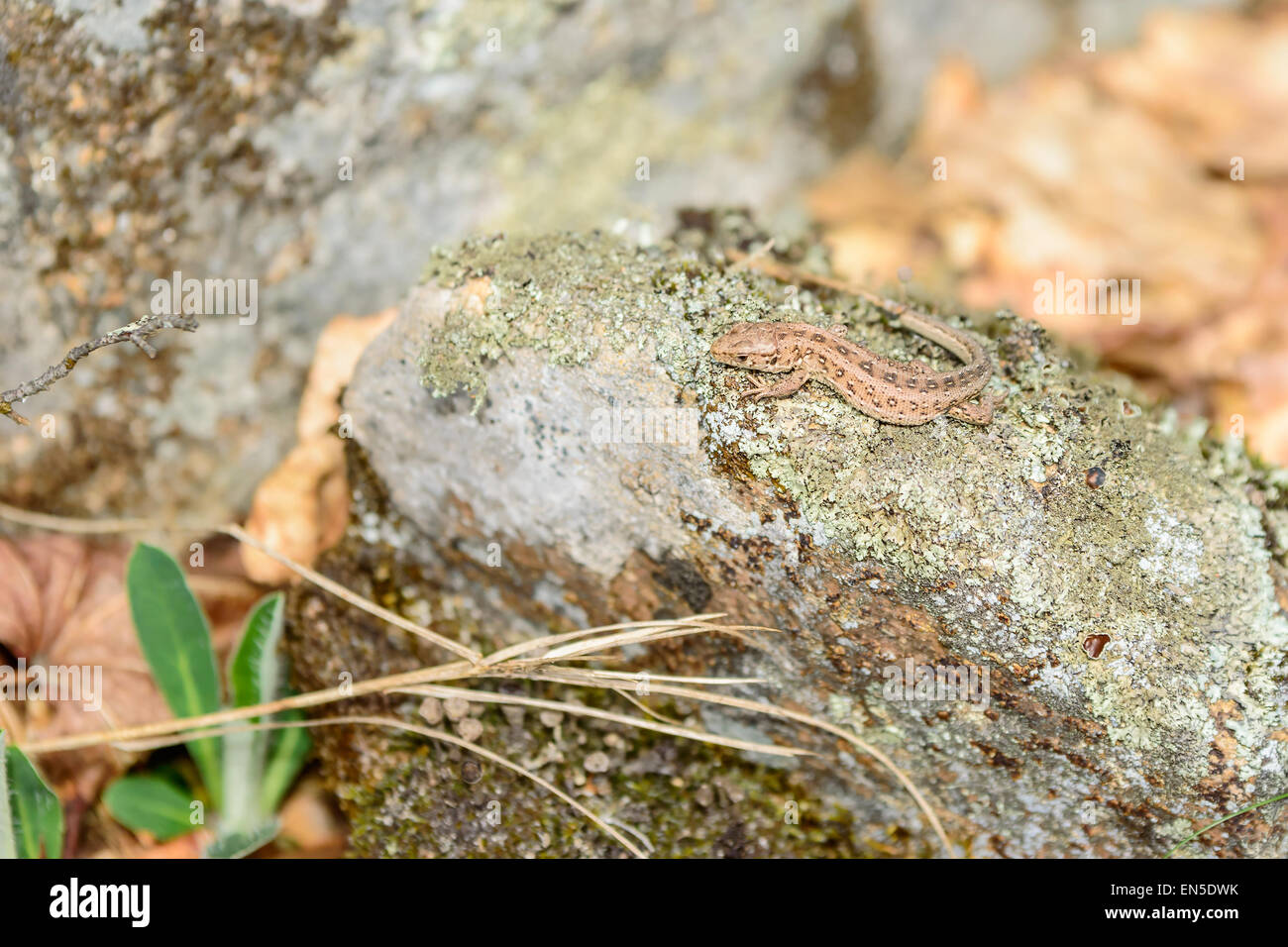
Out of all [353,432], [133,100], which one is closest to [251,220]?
[133,100]

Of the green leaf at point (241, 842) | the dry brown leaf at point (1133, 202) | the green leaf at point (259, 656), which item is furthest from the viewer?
the dry brown leaf at point (1133, 202)

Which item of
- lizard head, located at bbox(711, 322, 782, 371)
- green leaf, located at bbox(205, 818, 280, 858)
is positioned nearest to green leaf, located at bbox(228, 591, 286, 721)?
green leaf, located at bbox(205, 818, 280, 858)

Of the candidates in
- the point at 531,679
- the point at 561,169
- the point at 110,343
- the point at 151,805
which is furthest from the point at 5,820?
the point at 561,169

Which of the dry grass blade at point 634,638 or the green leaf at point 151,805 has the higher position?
the dry grass blade at point 634,638

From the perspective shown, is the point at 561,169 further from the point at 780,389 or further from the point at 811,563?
the point at 811,563

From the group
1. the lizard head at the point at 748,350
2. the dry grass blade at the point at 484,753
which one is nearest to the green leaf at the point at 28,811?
the dry grass blade at the point at 484,753

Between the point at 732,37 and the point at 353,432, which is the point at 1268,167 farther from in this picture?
the point at 353,432

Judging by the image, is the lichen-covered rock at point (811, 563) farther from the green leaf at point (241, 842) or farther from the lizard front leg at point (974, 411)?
the green leaf at point (241, 842)
